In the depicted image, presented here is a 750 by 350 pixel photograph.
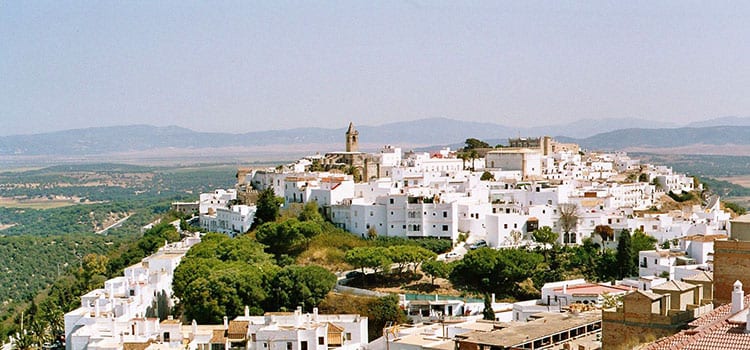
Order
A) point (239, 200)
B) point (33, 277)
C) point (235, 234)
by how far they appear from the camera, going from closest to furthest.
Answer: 1. point (235, 234)
2. point (239, 200)
3. point (33, 277)

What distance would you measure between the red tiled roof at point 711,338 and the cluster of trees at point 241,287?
17501mm

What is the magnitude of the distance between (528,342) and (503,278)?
13.8 meters

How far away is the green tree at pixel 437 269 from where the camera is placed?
2834cm

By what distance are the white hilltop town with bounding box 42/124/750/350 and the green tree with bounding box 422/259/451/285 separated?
1.55 metres

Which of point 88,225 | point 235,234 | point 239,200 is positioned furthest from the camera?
point 88,225

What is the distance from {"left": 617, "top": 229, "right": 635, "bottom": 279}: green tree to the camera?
27.6 metres

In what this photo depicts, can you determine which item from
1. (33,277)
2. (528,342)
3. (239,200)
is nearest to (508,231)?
(239,200)

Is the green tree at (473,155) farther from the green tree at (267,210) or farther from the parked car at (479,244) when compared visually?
the green tree at (267,210)

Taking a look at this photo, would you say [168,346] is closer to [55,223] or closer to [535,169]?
[535,169]

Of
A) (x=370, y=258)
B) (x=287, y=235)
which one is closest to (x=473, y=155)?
(x=287, y=235)

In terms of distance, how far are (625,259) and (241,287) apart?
11.8 meters

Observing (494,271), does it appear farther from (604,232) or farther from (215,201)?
(215,201)

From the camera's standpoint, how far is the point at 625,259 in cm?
2767

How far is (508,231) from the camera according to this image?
103 ft
